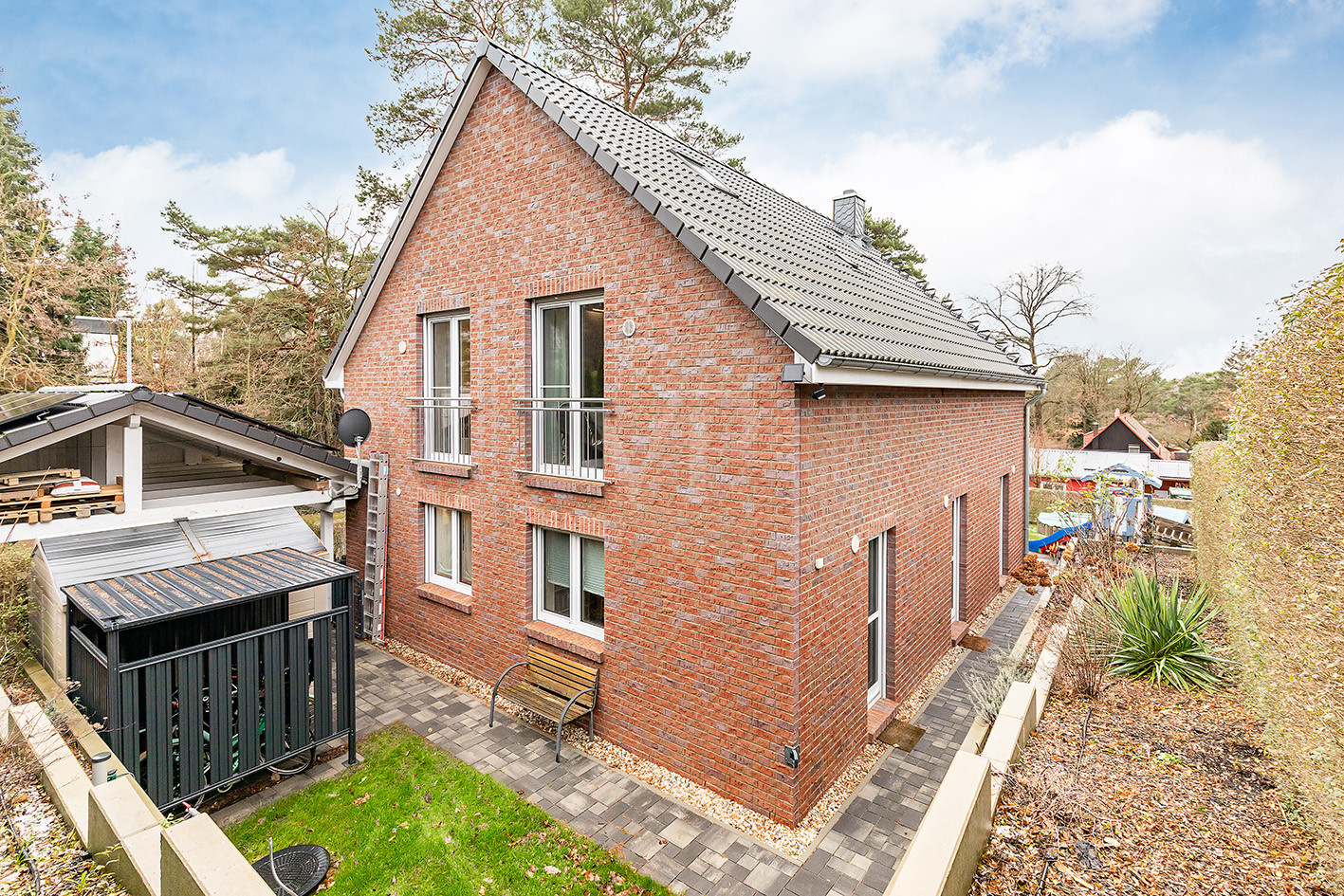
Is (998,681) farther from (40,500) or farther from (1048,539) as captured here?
(40,500)

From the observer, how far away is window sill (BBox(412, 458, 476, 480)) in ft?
28.1

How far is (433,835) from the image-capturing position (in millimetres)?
5633

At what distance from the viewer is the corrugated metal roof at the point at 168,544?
686cm

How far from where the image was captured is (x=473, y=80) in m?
8.19

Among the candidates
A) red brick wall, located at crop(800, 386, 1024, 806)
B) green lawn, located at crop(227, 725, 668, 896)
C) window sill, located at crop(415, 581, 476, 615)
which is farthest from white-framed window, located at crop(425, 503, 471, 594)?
red brick wall, located at crop(800, 386, 1024, 806)

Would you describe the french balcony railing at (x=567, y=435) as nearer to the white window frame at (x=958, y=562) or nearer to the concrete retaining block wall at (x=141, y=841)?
the concrete retaining block wall at (x=141, y=841)

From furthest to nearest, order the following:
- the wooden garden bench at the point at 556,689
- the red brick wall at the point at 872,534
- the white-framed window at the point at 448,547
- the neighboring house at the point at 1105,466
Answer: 1. the neighboring house at the point at 1105,466
2. the white-framed window at the point at 448,547
3. the wooden garden bench at the point at 556,689
4. the red brick wall at the point at 872,534

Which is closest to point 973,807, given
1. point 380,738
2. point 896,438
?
point 896,438

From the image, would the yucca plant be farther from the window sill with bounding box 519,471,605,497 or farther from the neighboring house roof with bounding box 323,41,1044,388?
the window sill with bounding box 519,471,605,497

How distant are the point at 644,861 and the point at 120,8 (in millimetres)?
23310

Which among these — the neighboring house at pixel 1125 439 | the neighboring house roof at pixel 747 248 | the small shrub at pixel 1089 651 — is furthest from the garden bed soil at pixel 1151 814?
the neighboring house at pixel 1125 439

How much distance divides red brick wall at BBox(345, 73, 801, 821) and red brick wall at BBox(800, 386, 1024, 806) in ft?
1.31

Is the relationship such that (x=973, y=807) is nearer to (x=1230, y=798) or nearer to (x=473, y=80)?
(x=1230, y=798)

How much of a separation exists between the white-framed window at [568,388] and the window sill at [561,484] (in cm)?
27
